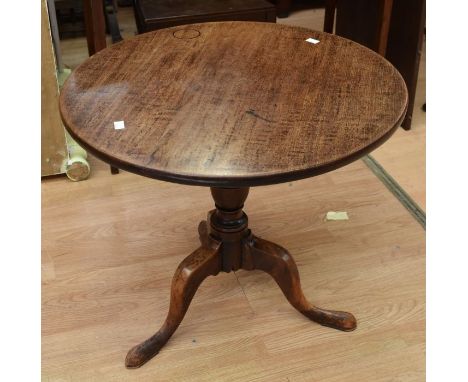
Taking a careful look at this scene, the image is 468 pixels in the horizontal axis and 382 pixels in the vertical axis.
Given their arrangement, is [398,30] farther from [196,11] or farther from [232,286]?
[232,286]

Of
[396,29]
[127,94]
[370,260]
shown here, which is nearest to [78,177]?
[127,94]

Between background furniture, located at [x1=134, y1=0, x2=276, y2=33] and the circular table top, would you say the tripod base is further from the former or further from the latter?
background furniture, located at [x1=134, y1=0, x2=276, y2=33]

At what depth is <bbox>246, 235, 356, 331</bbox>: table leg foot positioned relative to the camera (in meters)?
1.61

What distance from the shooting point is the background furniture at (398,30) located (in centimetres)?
244

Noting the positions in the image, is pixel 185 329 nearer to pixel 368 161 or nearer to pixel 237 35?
pixel 237 35

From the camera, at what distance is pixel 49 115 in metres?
2.22

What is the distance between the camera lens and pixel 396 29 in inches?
102

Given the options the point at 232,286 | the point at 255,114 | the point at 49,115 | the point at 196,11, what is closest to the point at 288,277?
the point at 232,286

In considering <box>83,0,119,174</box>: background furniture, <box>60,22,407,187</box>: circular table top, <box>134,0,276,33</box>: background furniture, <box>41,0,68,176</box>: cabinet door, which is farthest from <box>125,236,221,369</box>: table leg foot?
<box>134,0,276,33</box>: background furniture

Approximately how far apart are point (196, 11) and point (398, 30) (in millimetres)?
921

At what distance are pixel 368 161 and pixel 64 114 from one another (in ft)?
4.96

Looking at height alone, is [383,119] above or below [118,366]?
above

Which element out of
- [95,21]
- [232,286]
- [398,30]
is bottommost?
[232,286]

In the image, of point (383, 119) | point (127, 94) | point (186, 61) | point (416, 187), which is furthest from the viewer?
point (416, 187)
